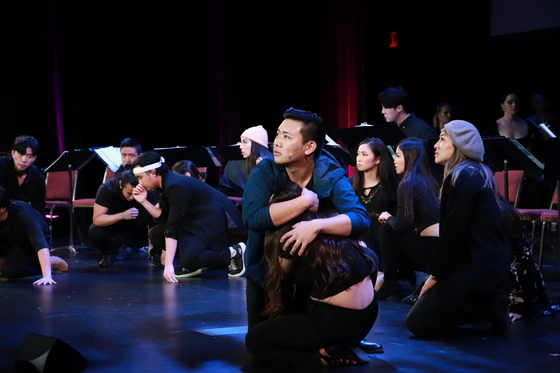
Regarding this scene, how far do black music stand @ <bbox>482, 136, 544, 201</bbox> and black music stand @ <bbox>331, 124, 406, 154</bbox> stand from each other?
674 millimetres

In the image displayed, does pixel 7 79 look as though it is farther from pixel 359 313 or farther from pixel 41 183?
pixel 359 313

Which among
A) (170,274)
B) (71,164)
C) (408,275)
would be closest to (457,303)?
(408,275)

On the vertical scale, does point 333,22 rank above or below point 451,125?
above

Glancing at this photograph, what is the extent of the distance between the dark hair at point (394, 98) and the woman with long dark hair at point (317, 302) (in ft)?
11.2

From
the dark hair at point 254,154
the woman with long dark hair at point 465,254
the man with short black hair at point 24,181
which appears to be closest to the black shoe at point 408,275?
the woman with long dark hair at point 465,254

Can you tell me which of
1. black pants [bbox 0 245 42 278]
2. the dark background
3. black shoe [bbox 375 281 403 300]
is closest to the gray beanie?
black shoe [bbox 375 281 403 300]

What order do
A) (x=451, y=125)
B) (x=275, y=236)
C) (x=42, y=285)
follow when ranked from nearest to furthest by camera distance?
(x=275, y=236), (x=451, y=125), (x=42, y=285)

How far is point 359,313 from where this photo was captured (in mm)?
2928

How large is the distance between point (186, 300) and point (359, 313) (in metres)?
2.01

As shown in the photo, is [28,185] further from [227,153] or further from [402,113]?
[402,113]

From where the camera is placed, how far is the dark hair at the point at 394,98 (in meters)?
6.21

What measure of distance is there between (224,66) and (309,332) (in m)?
6.70

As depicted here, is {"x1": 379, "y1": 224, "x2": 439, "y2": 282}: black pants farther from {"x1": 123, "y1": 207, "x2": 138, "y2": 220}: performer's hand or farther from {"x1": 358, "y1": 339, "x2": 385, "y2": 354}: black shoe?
{"x1": 123, "y1": 207, "x2": 138, "y2": 220}: performer's hand

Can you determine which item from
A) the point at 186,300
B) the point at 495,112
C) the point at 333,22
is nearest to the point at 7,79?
the point at 333,22
